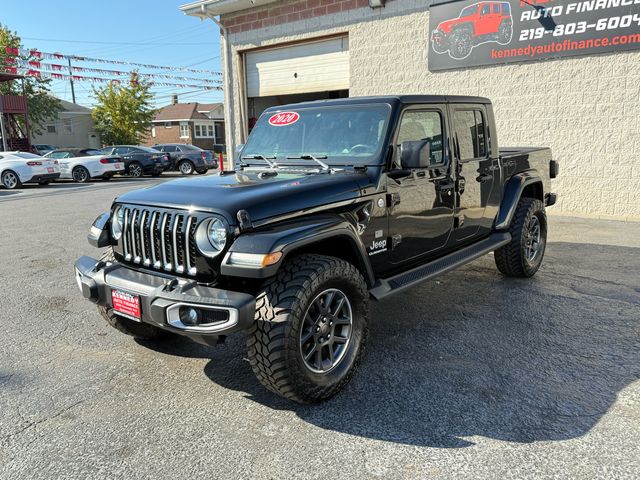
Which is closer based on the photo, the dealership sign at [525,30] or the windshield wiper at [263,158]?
the windshield wiper at [263,158]

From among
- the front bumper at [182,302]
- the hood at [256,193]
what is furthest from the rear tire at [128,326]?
the hood at [256,193]

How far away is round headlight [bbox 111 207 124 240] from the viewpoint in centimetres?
351

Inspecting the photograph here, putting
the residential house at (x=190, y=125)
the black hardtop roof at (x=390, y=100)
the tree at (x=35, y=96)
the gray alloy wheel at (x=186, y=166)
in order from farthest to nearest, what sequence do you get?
the residential house at (x=190, y=125), the tree at (x=35, y=96), the gray alloy wheel at (x=186, y=166), the black hardtop roof at (x=390, y=100)

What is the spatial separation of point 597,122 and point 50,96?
46376mm

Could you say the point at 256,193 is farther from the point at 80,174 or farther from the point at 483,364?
the point at 80,174

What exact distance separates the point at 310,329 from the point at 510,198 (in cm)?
310

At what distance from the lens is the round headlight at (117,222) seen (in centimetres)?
351

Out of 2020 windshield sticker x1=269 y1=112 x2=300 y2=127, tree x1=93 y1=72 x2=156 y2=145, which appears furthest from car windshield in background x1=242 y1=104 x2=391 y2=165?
tree x1=93 y1=72 x2=156 y2=145

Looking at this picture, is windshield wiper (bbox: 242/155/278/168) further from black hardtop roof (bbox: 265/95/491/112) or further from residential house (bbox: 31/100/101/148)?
residential house (bbox: 31/100/101/148)

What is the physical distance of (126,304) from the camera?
121 inches

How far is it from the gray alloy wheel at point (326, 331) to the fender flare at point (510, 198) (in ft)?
8.33

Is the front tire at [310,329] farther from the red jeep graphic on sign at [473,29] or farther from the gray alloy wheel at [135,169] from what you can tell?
the gray alloy wheel at [135,169]

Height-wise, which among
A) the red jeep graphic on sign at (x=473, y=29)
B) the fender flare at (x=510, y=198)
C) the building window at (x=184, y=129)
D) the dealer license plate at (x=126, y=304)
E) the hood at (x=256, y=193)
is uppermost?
the red jeep graphic on sign at (x=473, y=29)

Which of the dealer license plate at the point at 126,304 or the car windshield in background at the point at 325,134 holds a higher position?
the car windshield in background at the point at 325,134
